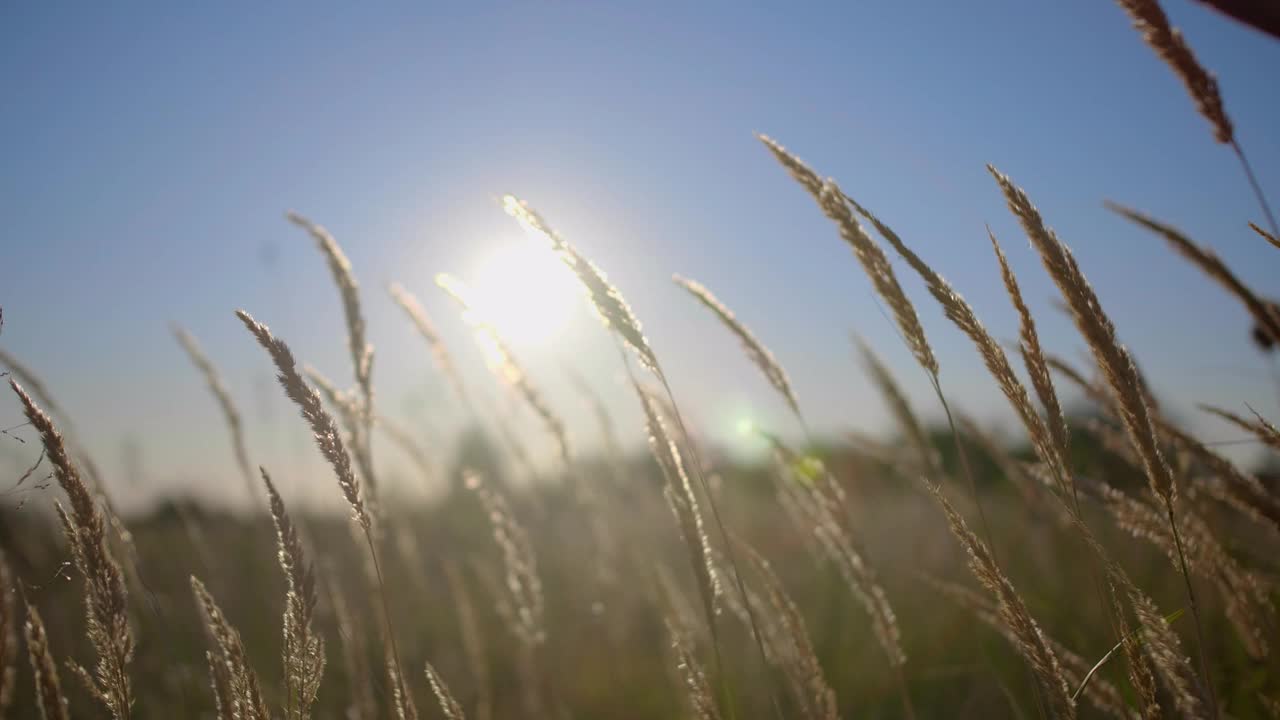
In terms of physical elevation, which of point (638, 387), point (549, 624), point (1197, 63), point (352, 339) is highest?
point (352, 339)

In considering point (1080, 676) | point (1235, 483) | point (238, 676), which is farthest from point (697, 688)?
point (1080, 676)

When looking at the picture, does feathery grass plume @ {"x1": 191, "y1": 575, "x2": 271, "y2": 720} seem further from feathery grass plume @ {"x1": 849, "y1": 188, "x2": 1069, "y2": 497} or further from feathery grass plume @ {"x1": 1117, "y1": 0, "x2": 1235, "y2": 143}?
feathery grass plume @ {"x1": 1117, "y1": 0, "x2": 1235, "y2": 143}

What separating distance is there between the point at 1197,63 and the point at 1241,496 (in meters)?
0.77

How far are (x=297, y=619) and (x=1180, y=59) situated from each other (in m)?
1.84

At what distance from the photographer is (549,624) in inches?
199

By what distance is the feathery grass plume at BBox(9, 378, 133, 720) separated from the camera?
1.27m

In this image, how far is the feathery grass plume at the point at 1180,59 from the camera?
1218mm

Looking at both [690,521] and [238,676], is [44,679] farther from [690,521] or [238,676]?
[690,521]

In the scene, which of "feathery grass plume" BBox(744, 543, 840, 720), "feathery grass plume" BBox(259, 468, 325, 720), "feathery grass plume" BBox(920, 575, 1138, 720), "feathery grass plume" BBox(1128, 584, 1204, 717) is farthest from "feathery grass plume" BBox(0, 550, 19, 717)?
"feathery grass plume" BBox(1128, 584, 1204, 717)

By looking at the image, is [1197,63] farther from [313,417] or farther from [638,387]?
[313,417]

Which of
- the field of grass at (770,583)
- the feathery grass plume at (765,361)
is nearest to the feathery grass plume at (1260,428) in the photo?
the field of grass at (770,583)

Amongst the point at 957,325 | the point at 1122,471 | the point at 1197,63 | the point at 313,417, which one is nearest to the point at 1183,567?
the point at 957,325

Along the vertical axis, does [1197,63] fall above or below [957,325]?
above

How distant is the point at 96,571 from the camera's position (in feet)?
4.25
